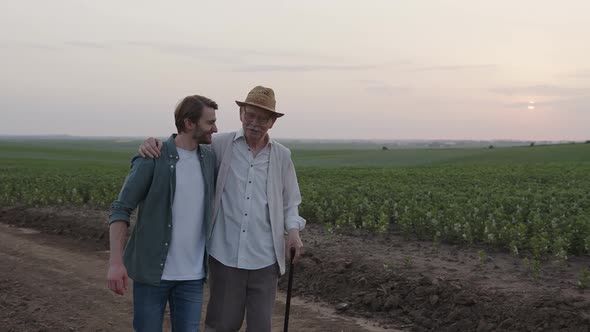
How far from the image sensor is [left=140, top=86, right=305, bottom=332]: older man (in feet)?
14.5

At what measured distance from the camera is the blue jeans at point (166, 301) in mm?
4086

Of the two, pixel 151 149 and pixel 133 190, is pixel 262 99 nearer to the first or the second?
pixel 151 149

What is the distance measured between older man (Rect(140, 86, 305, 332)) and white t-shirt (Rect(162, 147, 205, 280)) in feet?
0.54

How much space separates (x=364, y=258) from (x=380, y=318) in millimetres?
1951

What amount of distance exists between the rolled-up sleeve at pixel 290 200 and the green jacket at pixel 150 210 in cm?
98

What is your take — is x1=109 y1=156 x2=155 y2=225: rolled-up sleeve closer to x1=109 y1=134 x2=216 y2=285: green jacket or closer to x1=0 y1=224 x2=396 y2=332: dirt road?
x1=109 y1=134 x2=216 y2=285: green jacket

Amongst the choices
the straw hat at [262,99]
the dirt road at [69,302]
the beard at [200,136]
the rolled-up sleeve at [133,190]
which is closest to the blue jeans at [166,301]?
the rolled-up sleeve at [133,190]

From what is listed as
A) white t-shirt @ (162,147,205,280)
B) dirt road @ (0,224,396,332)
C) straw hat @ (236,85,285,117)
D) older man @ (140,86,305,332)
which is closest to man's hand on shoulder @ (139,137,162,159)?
white t-shirt @ (162,147,205,280)

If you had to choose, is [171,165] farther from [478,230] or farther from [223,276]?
[478,230]

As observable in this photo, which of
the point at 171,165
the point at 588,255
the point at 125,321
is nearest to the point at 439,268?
the point at 588,255

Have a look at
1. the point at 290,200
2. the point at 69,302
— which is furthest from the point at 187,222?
the point at 69,302

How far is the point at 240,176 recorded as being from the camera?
4.48 m

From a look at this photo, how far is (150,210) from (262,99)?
1124mm

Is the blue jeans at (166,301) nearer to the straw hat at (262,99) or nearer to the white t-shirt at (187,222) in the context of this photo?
the white t-shirt at (187,222)
